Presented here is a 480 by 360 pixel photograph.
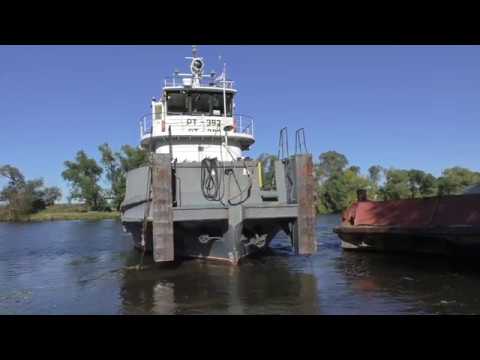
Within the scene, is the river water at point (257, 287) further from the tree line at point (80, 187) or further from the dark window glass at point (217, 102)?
the tree line at point (80, 187)

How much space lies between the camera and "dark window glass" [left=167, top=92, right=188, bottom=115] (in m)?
15.5

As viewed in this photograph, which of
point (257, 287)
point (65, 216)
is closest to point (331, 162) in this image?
point (65, 216)

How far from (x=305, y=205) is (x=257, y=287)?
9.13 feet

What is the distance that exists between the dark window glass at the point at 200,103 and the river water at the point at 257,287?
18.0 feet

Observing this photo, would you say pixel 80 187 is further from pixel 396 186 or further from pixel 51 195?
pixel 396 186

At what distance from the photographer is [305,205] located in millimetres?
11781

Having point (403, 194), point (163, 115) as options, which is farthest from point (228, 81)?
point (403, 194)

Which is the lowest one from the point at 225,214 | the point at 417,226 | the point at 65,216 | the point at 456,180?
the point at 65,216

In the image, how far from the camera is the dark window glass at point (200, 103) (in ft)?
51.2

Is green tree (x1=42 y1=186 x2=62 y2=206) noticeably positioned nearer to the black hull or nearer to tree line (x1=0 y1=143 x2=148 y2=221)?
tree line (x1=0 y1=143 x2=148 y2=221)

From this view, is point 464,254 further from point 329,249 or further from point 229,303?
point 229,303
